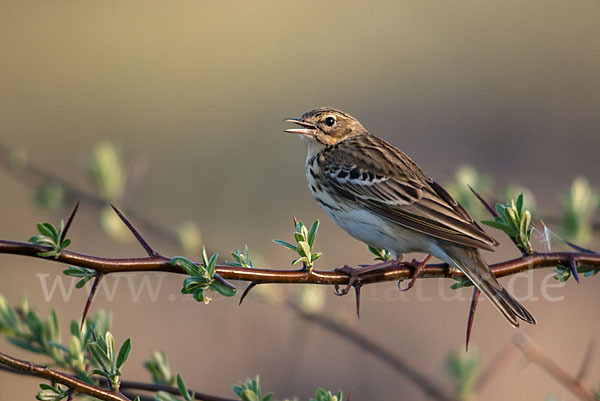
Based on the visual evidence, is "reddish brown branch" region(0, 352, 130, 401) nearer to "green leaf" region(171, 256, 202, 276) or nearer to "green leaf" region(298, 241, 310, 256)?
"green leaf" region(171, 256, 202, 276)

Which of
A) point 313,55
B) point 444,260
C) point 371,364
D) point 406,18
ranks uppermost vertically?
point 406,18

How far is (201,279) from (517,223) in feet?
4.74

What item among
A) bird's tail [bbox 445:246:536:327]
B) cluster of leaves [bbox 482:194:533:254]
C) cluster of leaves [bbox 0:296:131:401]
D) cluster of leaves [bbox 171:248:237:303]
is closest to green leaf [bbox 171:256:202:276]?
cluster of leaves [bbox 171:248:237:303]

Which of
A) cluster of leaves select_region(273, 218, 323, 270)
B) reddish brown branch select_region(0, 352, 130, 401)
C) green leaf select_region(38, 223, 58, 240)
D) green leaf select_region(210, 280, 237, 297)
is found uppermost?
cluster of leaves select_region(273, 218, 323, 270)

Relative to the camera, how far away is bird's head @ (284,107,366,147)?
6344mm

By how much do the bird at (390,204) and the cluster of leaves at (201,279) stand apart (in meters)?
1.61

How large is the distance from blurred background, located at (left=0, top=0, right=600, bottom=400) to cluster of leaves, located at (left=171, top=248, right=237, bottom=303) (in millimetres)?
1743

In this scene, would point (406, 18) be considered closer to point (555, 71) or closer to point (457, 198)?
point (555, 71)

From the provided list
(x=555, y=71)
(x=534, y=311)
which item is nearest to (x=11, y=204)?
(x=534, y=311)

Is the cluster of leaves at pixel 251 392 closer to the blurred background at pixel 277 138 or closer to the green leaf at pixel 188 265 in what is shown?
the green leaf at pixel 188 265

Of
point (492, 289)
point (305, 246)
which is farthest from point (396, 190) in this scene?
point (305, 246)

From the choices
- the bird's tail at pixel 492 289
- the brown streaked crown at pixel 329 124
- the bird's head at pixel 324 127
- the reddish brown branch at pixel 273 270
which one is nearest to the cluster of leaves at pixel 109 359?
the reddish brown branch at pixel 273 270

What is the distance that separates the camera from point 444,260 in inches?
184

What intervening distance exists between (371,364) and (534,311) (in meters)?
1.99
